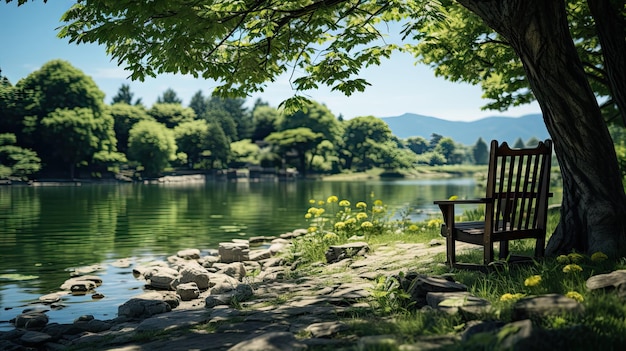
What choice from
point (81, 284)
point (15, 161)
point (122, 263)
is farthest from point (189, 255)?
point (15, 161)

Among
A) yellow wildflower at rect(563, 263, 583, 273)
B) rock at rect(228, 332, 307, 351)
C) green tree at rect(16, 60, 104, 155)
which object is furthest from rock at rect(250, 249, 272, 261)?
green tree at rect(16, 60, 104, 155)

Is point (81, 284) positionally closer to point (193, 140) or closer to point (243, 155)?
point (193, 140)

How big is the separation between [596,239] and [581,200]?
0.50m

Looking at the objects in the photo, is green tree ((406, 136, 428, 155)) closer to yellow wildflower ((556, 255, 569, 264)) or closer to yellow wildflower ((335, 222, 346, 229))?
yellow wildflower ((335, 222, 346, 229))

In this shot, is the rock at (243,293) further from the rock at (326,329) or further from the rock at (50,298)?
the rock at (50,298)

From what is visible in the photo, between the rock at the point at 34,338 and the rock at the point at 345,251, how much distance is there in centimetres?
462

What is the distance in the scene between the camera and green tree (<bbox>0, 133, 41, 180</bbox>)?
183ft

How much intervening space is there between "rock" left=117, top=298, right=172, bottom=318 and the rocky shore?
0.04ft

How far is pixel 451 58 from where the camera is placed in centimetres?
1423

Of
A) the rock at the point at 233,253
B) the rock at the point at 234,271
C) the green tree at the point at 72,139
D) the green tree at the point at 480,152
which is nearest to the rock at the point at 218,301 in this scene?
the rock at the point at 234,271

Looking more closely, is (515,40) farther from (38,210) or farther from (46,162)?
(46,162)

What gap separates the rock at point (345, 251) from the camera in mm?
Answer: 9219

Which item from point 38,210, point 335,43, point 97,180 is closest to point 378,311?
point 335,43

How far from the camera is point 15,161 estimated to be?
57.3 metres
